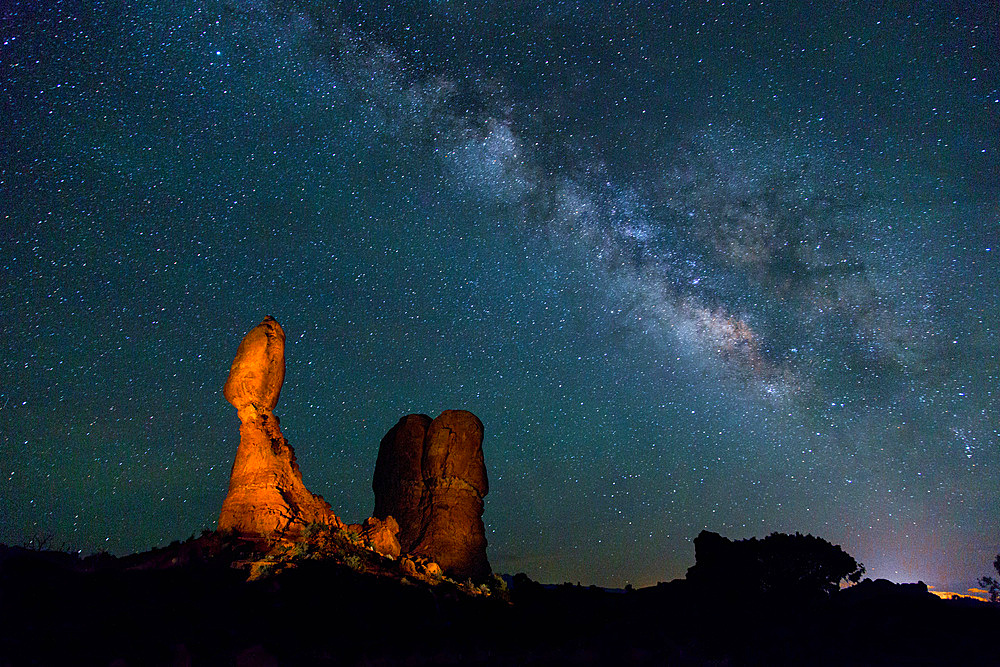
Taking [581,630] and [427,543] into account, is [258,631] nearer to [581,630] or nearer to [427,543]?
[581,630]

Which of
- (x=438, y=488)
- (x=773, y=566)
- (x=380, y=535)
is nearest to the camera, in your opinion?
(x=380, y=535)

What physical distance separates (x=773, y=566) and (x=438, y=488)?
26700 millimetres

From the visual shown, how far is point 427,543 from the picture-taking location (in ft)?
90.7

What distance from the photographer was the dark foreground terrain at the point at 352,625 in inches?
436

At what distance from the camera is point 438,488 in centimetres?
2966

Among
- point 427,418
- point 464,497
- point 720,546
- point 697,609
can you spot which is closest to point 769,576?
point 720,546

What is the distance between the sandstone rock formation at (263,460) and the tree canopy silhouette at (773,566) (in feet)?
79.8

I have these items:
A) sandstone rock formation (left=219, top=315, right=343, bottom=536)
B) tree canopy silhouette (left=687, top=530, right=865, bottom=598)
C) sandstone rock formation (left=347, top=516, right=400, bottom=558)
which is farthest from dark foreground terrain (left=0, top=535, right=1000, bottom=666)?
tree canopy silhouette (left=687, top=530, right=865, bottom=598)

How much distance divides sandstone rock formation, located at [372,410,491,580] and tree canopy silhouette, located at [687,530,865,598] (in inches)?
588

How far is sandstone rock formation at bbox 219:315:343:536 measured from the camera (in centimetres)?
1934

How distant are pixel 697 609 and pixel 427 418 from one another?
60.1 feet

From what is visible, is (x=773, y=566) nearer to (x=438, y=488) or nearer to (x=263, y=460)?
(x=438, y=488)

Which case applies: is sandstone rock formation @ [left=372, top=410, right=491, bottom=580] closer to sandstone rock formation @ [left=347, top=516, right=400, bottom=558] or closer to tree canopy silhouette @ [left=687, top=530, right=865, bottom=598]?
sandstone rock formation @ [left=347, top=516, right=400, bottom=558]

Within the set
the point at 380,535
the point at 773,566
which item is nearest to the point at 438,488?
the point at 380,535
